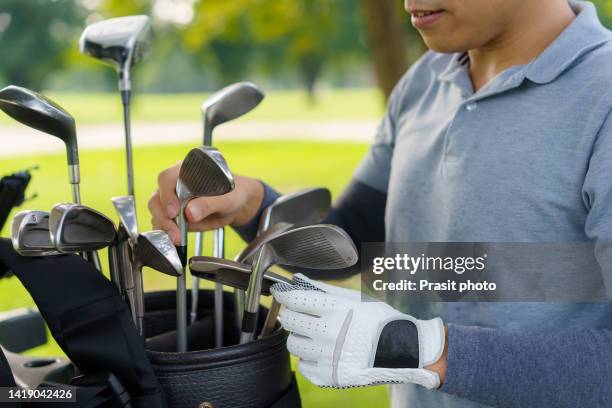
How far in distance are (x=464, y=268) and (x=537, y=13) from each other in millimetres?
409

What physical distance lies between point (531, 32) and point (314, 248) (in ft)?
1.72

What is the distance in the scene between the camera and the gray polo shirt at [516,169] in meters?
0.96

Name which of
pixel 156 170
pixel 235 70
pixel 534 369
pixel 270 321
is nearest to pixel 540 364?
pixel 534 369

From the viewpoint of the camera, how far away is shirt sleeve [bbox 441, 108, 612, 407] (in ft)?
2.88

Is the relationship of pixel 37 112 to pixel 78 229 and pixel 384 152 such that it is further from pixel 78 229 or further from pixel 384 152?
pixel 384 152

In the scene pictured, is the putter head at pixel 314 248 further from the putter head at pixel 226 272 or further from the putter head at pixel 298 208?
the putter head at pixel 298 208

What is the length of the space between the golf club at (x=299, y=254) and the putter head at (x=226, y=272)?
0.06 ft

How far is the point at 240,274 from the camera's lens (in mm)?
903

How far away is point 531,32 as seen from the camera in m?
1.12

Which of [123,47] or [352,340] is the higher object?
[123,47]

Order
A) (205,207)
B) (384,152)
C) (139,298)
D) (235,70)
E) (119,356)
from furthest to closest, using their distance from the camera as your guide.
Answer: (235,70) → (384,152) → (205,207) → (139,298) → (119,356)

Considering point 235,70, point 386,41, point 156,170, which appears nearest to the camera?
point 386,41

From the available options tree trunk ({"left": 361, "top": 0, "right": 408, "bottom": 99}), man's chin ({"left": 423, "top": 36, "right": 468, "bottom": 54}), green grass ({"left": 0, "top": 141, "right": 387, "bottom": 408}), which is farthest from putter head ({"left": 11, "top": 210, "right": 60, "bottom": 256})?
tree trunk ({"left": 361, "top": 0, "right": 408, "bottom": 99})

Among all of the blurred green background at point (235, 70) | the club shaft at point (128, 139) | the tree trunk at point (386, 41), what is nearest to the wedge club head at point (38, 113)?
the club shaft at point (128, 139)
